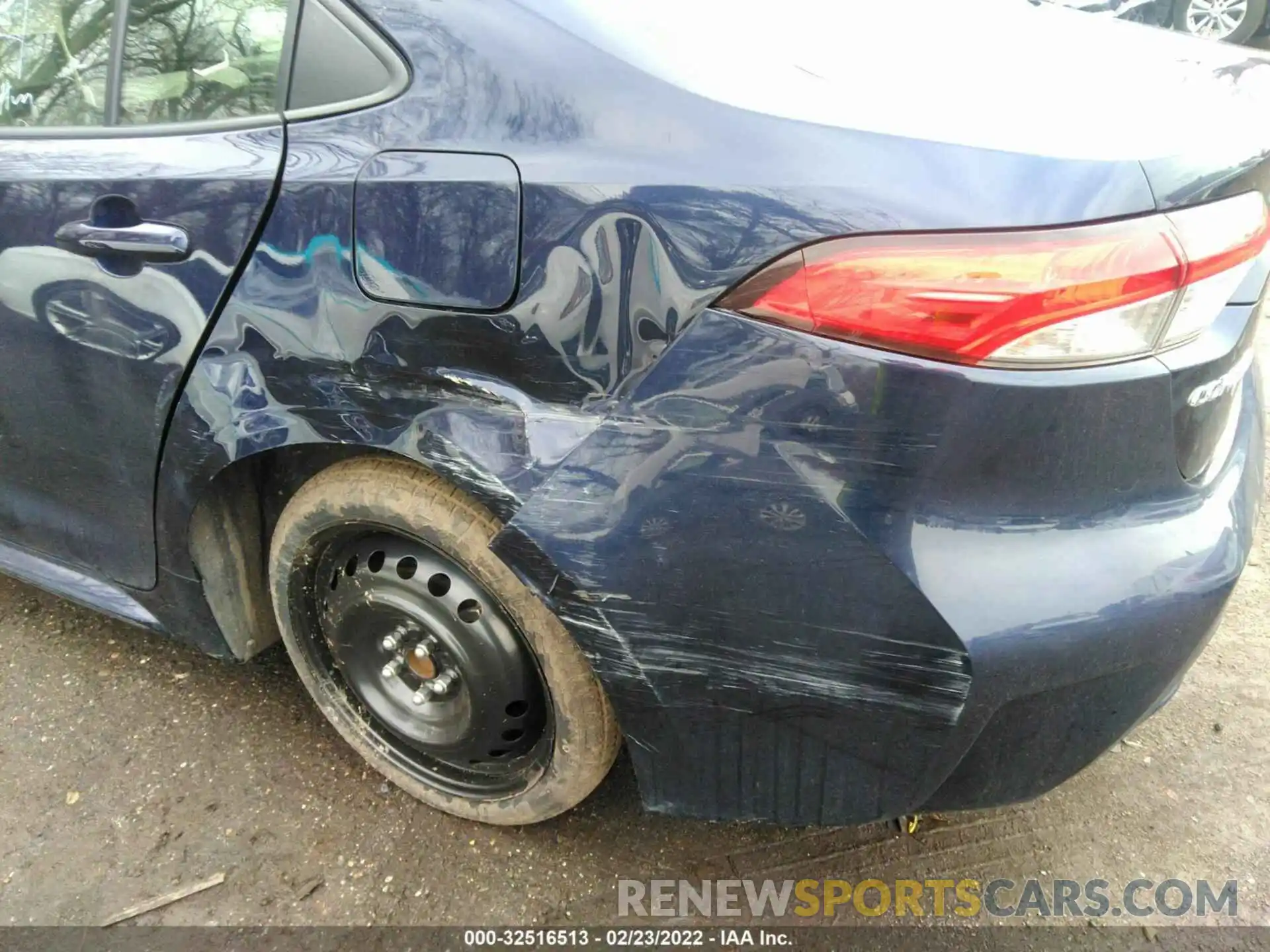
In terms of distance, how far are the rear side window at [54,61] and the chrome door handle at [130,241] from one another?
0.23 m

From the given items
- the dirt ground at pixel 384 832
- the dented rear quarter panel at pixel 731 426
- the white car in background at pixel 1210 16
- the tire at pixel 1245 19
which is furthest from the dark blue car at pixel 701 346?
the tire at pixel 1245 19

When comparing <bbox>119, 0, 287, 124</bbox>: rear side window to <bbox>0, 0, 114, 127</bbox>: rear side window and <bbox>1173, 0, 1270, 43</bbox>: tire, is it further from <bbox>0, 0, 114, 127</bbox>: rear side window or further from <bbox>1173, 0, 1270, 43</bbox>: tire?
<bbox>1173, 0, 1270, 43</bbox>: tire

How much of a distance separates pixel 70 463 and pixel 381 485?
0.78 metres

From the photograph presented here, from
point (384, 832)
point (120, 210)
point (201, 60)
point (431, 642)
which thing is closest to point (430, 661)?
point (431, 642)

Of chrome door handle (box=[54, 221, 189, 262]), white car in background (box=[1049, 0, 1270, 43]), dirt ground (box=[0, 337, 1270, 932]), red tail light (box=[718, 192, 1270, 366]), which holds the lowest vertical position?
dirt ground (box=[0, 337, 1270, 932])

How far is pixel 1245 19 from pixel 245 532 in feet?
26.6

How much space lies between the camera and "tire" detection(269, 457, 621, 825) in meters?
Answer: 1.55

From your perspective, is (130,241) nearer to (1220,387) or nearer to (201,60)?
(201,60)

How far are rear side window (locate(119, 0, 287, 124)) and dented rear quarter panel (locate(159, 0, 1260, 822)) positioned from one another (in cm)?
18

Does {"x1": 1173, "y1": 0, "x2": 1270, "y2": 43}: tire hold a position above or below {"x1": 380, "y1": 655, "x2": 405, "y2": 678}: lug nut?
above

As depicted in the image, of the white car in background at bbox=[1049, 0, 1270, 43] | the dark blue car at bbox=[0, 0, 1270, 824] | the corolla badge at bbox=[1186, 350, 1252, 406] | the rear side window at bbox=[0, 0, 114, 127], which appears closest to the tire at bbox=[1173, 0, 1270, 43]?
the white car in background at bbox=[1049, 0, 1270, 43]

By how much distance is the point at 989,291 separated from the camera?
45.1 inches

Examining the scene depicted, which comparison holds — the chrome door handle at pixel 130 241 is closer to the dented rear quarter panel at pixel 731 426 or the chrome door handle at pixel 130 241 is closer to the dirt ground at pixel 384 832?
the dented rear quarter panel at pixel 731 426

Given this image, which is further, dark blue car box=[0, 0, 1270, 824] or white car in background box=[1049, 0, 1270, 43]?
white car in background box=[1049, 0, 1270, 43]
